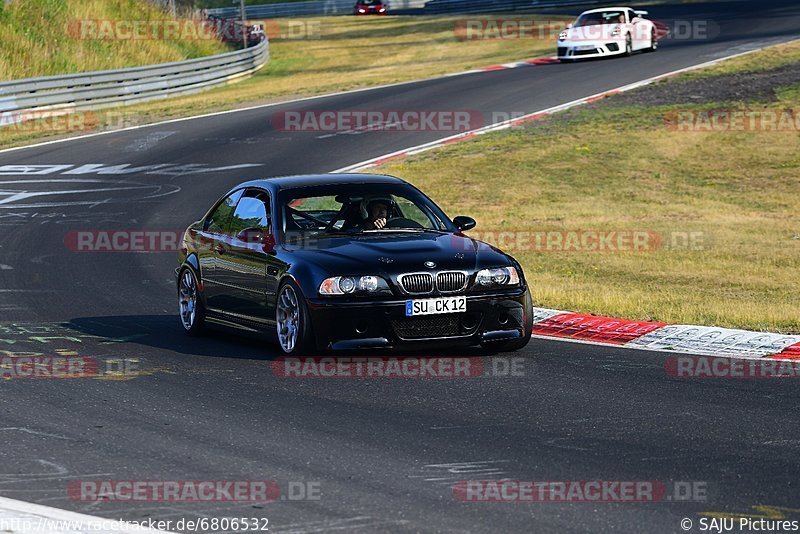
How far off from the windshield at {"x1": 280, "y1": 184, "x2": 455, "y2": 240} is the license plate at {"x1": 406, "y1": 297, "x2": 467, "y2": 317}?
1.28 m

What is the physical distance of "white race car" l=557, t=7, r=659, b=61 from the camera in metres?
38.8

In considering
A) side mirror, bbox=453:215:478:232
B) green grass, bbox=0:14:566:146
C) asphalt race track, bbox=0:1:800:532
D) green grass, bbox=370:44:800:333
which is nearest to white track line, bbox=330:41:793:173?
green grass, bbox=370:44:800:333

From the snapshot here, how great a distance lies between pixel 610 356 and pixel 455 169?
47.0 feet

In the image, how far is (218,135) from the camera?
29.2 m

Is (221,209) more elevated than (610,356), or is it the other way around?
(221,209)

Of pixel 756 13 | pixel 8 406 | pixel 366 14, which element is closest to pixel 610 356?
pixel 8 406

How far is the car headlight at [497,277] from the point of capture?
10273 millimetres

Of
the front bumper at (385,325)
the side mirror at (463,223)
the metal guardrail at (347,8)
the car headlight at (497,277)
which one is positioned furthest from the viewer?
the metal guardrail at (347,8)

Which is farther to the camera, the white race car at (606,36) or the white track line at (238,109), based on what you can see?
the white race car at (606,36)

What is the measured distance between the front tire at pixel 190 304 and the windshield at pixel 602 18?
28.6 meters

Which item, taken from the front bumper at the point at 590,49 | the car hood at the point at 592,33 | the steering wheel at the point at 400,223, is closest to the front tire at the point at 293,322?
the steering wheel at the point at 400,223

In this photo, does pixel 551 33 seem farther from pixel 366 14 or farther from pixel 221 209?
pixel 221 209

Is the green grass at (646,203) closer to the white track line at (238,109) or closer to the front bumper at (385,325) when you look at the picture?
the front bumper at (385,325)

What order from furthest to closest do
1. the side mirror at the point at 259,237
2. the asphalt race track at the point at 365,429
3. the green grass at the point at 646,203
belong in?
the green grass at the point at 646,203 < the side mirror at the point at 259,237 < the asphalt race track at the point at 365,429
